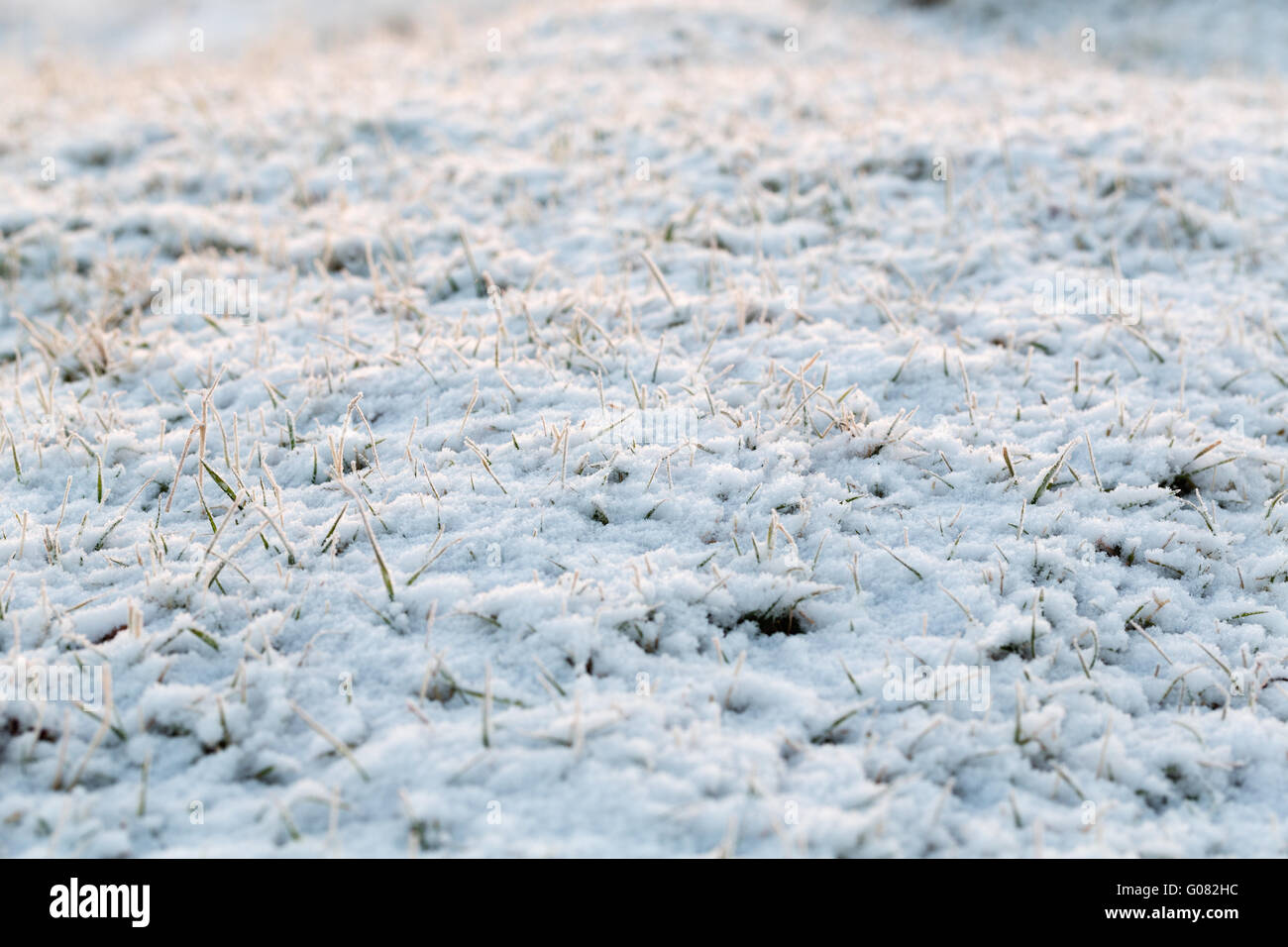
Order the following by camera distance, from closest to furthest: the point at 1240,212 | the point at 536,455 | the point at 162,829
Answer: the point at 162,829 < the point at 536,455 < the point at 1240,212

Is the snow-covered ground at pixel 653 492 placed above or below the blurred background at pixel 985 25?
below

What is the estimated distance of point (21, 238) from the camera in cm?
518

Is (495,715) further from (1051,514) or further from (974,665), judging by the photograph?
(1051,514)

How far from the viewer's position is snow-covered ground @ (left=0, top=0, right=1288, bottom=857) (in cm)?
205

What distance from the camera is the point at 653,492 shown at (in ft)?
9.62

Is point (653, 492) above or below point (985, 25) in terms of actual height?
below

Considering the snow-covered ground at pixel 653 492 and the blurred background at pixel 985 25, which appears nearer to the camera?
the snow-covered ground at pixel 653 492

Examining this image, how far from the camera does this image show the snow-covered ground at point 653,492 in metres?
2.05

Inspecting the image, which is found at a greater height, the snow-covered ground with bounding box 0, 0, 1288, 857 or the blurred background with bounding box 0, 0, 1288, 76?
the blurred background with bounding box 0, 0, 1288, 76

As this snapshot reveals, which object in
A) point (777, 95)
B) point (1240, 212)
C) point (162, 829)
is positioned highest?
point (777, 95)

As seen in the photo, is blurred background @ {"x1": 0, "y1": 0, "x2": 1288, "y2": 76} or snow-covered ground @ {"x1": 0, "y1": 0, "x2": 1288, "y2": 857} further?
blurred background @ {"x1": 0, "y1": 0, "x2": 1288, "y2": 76}

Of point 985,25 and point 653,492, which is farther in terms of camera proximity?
point 985,25

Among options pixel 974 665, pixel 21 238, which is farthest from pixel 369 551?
pixel 21 238

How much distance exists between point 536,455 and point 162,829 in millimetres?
1600
